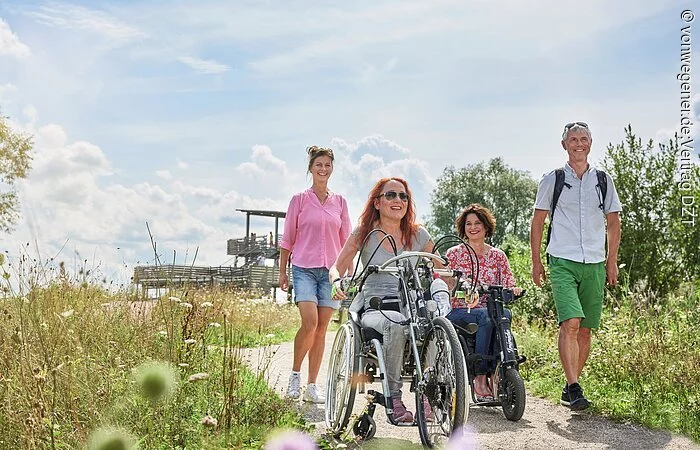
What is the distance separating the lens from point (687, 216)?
53.2ft

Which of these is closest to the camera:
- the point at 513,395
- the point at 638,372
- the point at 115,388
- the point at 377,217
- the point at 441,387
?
the point at 441,387

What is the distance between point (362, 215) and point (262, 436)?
5.65ft

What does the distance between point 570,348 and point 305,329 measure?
2.13 metres

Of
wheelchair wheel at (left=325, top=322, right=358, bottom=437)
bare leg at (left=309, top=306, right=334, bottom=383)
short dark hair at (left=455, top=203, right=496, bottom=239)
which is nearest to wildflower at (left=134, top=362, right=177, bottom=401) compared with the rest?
wheelchair wheel at (left=325, top=322, right=358, bottom=437)

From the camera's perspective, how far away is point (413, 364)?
5.02 metres

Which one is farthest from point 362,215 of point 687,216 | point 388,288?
point 687,216

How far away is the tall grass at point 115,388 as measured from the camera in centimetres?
447

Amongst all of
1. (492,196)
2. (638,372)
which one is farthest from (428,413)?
(492,196)

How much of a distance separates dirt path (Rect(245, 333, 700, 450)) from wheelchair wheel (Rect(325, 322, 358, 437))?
0.67ft

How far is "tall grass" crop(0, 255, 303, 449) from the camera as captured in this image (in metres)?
4.47

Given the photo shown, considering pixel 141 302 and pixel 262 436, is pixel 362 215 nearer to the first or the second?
pixel 262 436

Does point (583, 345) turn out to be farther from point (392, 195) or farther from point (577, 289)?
point (392, 195)

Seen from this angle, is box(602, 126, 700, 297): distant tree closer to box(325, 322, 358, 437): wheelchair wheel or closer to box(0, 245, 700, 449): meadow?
box(0, 245, 700, 449): meadow

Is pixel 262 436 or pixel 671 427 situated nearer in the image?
pixel 262 436
